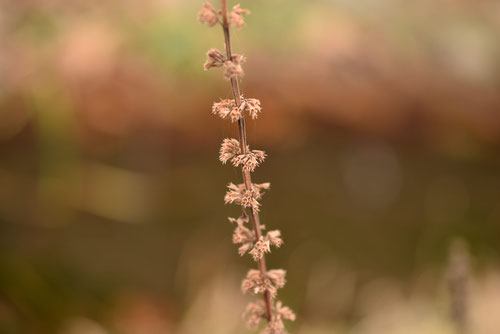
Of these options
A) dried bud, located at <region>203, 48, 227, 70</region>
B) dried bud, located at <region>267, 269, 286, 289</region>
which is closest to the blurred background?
dried bud, located at <region>267, 269, 286, 289</region>

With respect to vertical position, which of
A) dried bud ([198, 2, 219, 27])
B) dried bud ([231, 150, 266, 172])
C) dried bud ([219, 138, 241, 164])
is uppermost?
dried bud ([198, 2, 219, 27])

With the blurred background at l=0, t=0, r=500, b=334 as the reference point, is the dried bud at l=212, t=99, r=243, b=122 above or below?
below

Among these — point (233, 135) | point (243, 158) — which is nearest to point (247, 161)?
point (243, 158)

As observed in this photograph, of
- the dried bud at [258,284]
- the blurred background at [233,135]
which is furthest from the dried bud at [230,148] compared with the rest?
the blurred background at [233,135]

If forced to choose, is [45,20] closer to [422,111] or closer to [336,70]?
[336,70]

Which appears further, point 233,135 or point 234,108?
point 233,135

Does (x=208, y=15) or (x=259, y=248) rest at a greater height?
(x=208, y=15)

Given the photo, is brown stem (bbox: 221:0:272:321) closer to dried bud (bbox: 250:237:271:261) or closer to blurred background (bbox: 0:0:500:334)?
dried bud (bbox: 250:237:271:261)

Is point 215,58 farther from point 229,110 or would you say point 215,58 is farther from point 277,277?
point 277,277

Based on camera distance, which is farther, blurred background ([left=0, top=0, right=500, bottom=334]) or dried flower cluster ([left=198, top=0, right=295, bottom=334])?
blurred background ([left=0, top=0, right=500, bottom=334])
